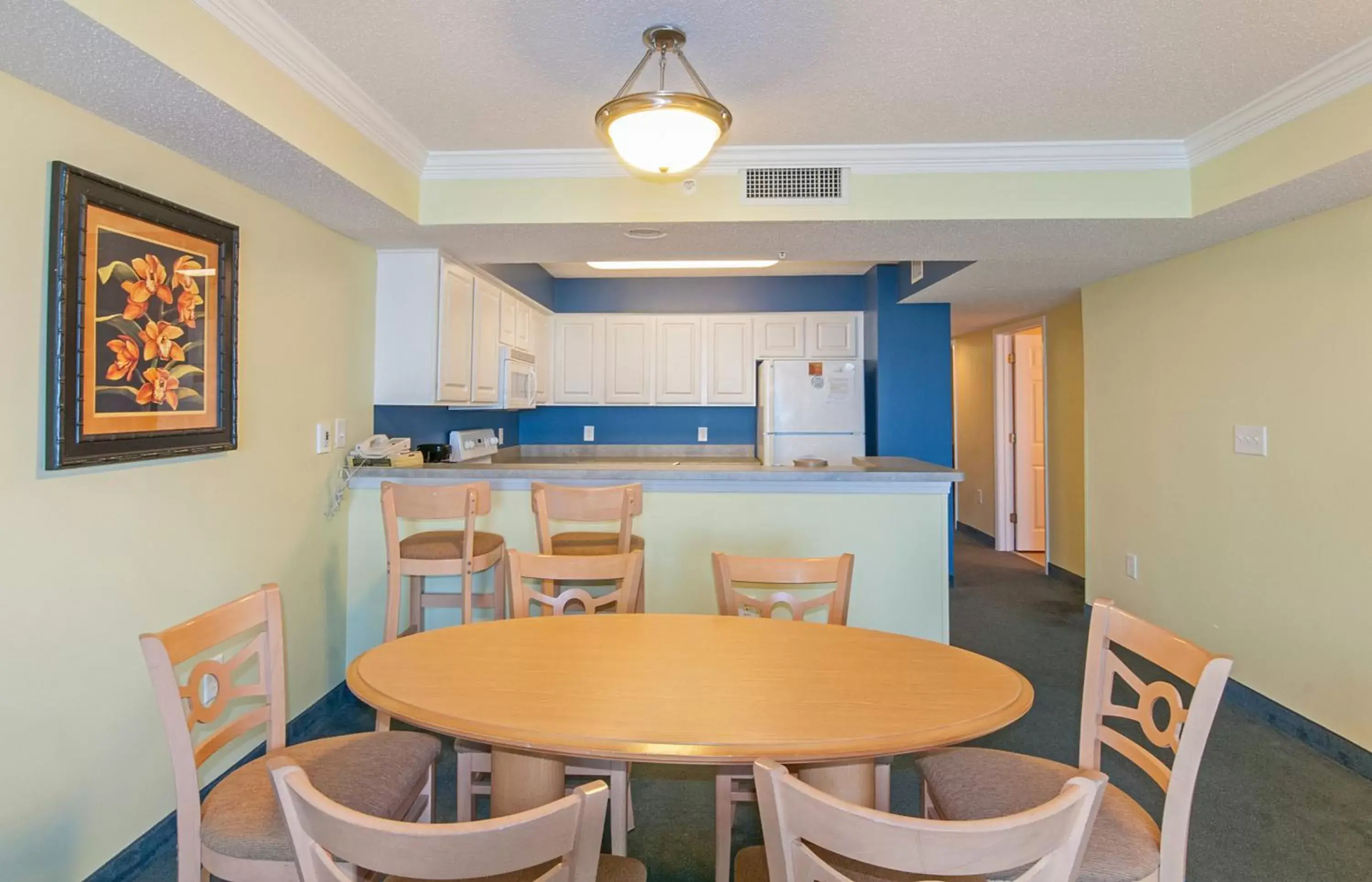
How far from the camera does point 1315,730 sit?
2.60 m

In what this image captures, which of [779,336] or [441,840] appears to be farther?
[779,336]

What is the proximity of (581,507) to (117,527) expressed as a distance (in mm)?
1354

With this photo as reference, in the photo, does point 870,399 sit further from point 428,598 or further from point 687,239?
point 428,598

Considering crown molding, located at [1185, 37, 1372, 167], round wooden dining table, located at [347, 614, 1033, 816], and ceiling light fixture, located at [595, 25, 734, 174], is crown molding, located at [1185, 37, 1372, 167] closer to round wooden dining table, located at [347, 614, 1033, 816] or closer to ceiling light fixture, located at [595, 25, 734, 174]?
ceiling light fixture, located at [595, 25, 734, 174]

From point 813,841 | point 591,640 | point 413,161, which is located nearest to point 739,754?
point 813,841

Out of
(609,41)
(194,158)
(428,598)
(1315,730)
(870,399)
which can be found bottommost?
(1315,730)

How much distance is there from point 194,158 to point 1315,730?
175 inches

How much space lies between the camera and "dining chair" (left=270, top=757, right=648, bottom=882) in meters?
0.71

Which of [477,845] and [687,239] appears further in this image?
[687,239]

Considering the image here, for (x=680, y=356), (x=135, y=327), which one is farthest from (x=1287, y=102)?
(x=680, y=356)

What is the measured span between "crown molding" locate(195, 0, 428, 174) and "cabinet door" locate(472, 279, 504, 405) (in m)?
1.16

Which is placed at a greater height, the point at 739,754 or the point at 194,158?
the point at 194,158

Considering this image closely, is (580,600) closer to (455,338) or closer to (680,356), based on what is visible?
(455,338)

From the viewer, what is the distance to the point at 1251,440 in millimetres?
2908
